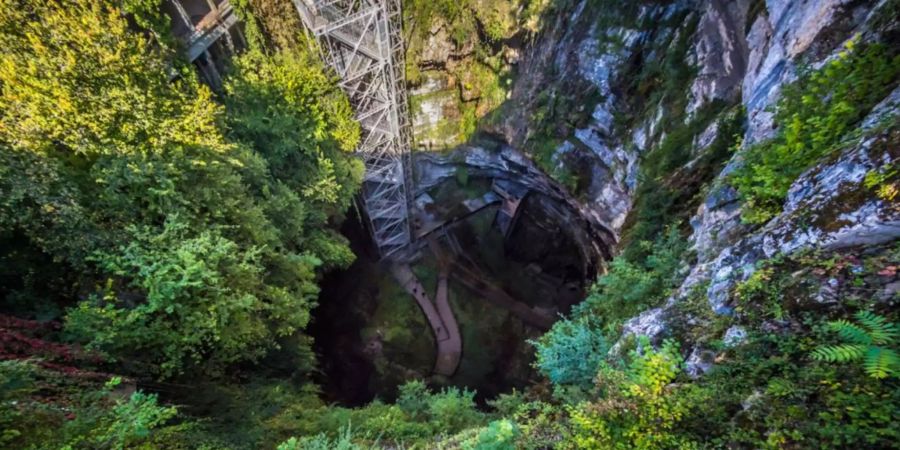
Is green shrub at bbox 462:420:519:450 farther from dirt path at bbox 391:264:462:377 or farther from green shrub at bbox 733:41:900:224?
dirt path at bbox 391:264:462:377

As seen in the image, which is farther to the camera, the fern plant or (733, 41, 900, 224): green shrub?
(733, 41, 900, 224): green shrub

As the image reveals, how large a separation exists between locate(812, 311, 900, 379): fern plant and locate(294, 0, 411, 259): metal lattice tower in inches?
433

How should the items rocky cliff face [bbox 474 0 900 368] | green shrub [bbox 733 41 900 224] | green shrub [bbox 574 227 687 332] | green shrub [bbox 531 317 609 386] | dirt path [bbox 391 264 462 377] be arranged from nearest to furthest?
rocky cliff face [bbox 474 0 900 368] → green shrub [bbox 733 41 900 224] → green shrub [bbox 531 317 609 386] → green shrub [bbox 574 227 687 332] → dirt path [bbox 391 264 462 377]

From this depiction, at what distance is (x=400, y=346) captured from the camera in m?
16.8

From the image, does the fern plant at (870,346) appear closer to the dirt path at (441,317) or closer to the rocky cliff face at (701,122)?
the rocky cliff face at (701,122)

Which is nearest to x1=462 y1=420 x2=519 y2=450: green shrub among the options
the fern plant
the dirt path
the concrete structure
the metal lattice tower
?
the fern plant

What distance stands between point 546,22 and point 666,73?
434 cm

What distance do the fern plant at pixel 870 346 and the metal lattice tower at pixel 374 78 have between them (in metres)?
11.0

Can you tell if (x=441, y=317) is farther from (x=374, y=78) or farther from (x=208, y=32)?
(x=208, y=32)

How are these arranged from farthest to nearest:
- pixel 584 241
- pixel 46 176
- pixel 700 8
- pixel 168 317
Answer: pixel 584 241
pixel 700 8
pixel 168 317
pixel 46 176

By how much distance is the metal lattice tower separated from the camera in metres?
9.95

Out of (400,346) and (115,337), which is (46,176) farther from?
(400,346)

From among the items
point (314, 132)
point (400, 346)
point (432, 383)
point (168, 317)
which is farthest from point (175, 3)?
point (432, 383)

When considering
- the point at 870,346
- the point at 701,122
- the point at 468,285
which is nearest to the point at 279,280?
the point at 870,346
